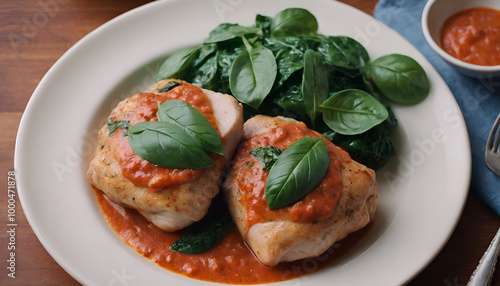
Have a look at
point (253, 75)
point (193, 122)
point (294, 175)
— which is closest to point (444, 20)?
point (253, 75)

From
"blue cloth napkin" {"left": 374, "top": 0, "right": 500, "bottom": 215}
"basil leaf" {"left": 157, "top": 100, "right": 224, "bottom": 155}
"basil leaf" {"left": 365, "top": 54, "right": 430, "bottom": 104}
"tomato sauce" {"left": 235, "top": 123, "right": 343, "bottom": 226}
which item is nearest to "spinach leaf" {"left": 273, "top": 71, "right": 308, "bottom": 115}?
"tomato sauce" {"left": 235, "top": 123, "right": 343, "bottom": 226}

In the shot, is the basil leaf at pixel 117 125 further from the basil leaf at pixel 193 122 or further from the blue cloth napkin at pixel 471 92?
the blue cloth napkin at pixel 471 92

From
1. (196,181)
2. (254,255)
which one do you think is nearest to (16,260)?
(196,181)

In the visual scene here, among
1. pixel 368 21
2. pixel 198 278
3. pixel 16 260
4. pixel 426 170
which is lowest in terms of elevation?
pixel 16 260

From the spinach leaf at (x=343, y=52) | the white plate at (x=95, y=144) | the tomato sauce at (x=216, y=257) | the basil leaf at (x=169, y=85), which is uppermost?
the spinach leaf at (x=343, y=52)

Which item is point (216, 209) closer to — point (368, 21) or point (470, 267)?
point (470, 267)

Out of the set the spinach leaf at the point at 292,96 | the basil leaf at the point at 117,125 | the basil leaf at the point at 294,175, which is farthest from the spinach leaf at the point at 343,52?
the basil leaf at the point at 117,125
